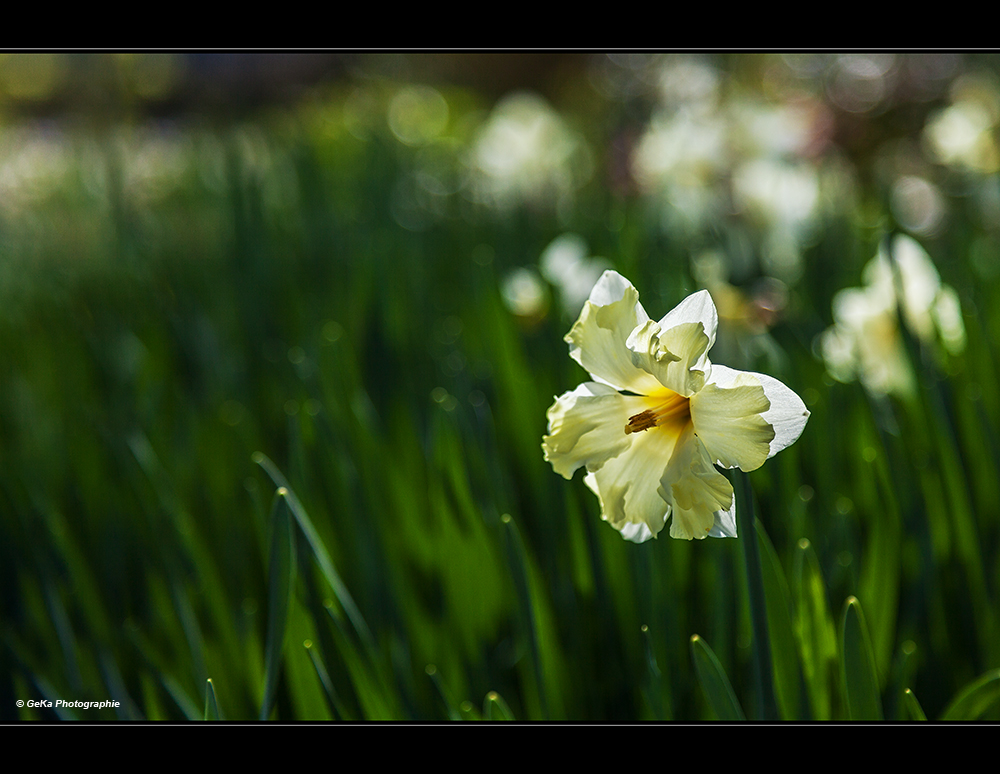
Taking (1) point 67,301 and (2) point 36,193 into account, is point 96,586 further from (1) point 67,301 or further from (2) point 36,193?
(2) point 36,193

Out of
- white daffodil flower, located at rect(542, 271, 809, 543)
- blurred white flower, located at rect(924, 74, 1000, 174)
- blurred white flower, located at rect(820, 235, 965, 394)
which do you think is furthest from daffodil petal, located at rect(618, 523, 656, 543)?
blurred white flower, located at rect(924, 74, 1000, 174)

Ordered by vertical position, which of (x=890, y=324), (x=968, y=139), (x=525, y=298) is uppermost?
(x=968, y=139)

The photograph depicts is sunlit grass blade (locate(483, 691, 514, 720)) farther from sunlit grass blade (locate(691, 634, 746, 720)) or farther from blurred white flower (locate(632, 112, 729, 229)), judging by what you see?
blurred white flower (locate(632, 112, 729, 229))

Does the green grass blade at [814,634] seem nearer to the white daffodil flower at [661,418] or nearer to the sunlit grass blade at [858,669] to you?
the sunlit grass blade at [858,669]

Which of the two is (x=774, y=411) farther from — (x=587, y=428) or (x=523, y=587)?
(x=523, y=587)

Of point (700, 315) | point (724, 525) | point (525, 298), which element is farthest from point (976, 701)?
point (525, 298)
